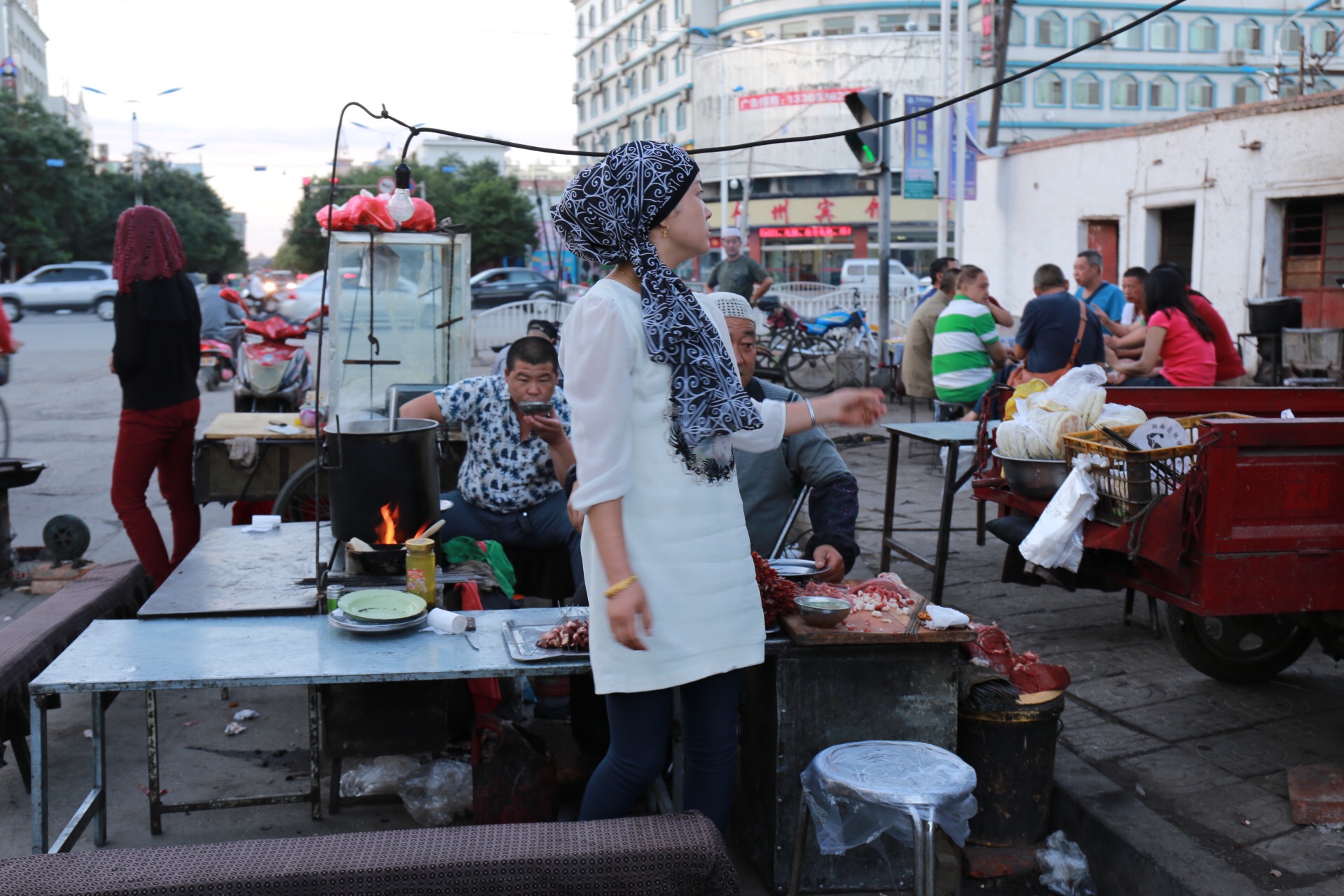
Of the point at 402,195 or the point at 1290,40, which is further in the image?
the point at 1290,40

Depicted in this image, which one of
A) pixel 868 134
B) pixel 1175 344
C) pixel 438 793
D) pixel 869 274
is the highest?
pixel 868 134

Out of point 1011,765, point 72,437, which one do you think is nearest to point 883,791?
point 1011,765

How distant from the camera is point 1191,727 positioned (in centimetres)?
416

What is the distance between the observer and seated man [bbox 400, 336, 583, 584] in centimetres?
483

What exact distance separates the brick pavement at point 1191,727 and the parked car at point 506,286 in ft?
78.8

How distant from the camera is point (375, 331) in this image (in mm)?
7254

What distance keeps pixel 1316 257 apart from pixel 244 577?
1425cm

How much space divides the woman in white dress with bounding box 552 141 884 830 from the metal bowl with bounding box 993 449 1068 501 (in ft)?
6.90

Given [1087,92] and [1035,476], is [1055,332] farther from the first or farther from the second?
[1087,92]

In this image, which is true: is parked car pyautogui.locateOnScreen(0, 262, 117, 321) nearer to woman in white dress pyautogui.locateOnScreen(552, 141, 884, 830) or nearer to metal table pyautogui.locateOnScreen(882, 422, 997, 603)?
metal table pyautogui.locateOnScreen(882, 422, 997, 603)

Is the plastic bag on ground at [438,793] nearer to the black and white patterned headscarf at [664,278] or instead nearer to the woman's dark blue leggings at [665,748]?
the woman's dark blue leggings at [665,748]

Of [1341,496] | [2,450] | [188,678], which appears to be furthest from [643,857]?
[2,450]

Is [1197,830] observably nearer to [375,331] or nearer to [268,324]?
[375,331]

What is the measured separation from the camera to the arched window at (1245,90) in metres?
52.0
